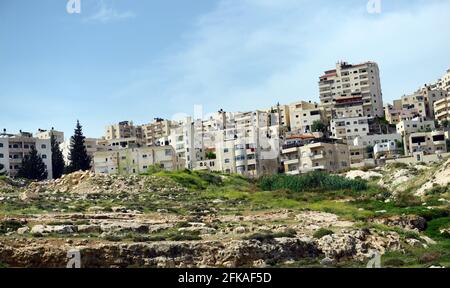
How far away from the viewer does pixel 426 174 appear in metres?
25.3

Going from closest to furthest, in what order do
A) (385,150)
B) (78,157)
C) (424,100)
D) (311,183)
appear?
(311,183) → (78,157) → (385,150) → (424,100)

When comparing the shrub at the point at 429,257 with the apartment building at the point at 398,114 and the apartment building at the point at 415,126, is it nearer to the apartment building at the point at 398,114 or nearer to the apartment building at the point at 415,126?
the apartment building at the point at 415,126

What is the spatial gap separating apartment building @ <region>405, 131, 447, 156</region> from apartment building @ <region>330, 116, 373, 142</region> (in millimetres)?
6735

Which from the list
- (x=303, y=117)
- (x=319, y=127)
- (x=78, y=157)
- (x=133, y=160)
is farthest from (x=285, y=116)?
(x=78, y=157)

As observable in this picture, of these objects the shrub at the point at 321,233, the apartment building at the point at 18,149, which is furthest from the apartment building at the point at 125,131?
the shrub at the point at 321,233

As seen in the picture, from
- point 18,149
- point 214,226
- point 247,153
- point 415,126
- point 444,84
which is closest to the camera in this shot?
point 214,226

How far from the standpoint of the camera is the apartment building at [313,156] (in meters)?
36.2

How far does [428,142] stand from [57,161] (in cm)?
2128

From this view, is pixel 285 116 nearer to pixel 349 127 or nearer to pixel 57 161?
pixel 349 127

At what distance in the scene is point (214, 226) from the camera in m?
13.7

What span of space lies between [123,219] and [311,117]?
119 feet

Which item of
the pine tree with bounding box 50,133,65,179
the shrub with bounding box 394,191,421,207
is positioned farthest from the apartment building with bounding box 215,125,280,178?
the shrub with bounding box 394,191,421,207
